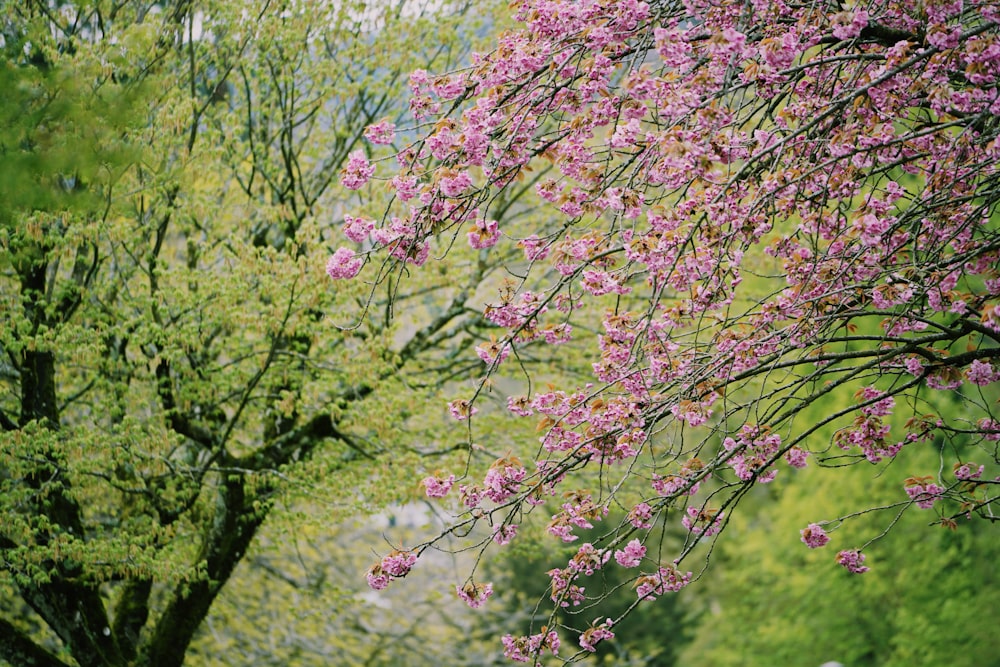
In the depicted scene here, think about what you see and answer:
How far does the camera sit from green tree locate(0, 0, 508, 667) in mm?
6781

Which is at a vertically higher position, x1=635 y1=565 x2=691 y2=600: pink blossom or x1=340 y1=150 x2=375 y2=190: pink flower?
x1=340 y1=150 x2=375 y2=190: pink flower

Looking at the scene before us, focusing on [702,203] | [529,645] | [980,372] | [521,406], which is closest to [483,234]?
[521,406]

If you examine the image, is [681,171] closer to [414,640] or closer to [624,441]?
[624,441]

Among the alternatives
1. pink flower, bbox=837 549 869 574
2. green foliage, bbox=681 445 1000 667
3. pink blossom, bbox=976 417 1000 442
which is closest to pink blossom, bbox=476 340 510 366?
pink blossom, bbox=976 417 1000 442

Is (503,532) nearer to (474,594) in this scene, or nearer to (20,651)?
(474,594)

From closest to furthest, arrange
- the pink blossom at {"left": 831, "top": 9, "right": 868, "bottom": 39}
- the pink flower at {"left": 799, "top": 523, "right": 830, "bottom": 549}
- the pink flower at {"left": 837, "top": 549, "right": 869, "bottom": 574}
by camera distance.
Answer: the pink blossom at {"left": 831, "top": 9, "right": 868, "bottom": 39} → the pink flower at {"left": 799, "top": 523, "right": 830, "bottom": 549} → the pink flower at {"left": 837, "top": 549, "right": 869, "bottom": 574}

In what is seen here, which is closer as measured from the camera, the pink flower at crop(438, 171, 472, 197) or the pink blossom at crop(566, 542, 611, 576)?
the pink flower at crop(438, 171, 472, 197)

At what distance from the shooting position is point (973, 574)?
12406 millimetres

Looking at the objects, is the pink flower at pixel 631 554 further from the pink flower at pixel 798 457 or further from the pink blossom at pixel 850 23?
the pink blossom at pixel 850 23

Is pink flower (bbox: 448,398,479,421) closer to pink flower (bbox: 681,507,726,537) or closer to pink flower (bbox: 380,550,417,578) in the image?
pink flower (bbox: 380,550,417,578)

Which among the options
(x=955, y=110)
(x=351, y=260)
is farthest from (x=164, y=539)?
(x=955, y=110)

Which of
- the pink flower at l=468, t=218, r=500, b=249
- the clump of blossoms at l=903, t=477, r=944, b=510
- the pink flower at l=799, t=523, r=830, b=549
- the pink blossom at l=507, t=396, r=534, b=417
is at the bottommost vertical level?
the pink blossom at l=507, t=396, r=534, b=417

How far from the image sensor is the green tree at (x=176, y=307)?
6.78m

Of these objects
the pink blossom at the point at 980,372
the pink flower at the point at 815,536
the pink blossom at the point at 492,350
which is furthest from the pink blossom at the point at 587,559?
the pink blossom at the point at 980,372
